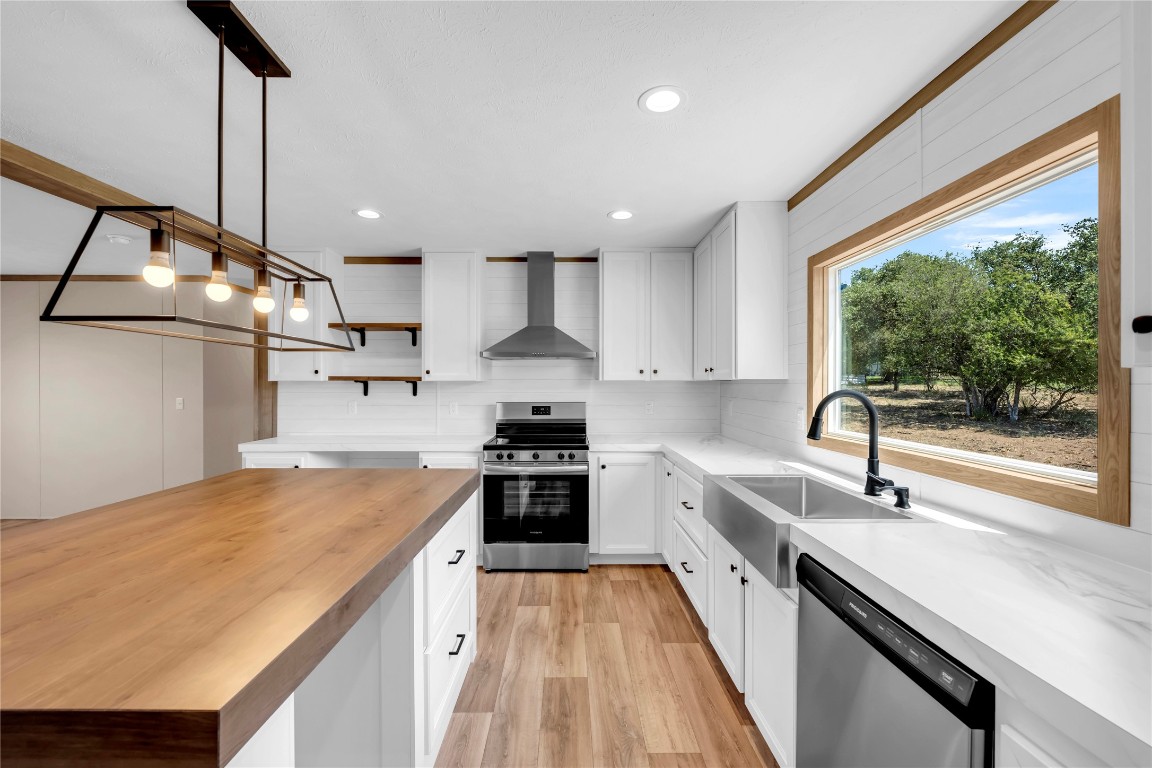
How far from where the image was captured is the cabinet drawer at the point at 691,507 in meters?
2.48

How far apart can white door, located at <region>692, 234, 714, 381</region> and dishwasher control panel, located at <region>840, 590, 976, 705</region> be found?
2.30 metres

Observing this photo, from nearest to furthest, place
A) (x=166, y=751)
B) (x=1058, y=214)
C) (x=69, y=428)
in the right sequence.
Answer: (x=166, y=751) < (x=1058, y=214) < (x=69, y=428)

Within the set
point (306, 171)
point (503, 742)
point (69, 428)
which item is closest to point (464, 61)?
point (306, 171)

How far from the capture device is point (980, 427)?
160 centimetres

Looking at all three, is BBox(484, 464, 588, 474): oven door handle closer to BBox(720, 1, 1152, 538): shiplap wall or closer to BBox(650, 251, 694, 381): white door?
BBox(650, 251, 694, 381): white door

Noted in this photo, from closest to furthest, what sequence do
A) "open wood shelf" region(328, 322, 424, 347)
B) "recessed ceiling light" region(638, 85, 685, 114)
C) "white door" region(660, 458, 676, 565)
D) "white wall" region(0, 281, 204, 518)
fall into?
"recessed ceiling light" region(638, 85, 685, 114) < "white door" region(660, 458, 676, 565) < "open wood shelf" region(328, 322, 424, 347) < "white wall" region(0, 281, 204, 518)

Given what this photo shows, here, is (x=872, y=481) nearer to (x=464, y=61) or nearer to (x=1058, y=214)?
(x=1058, y=214)

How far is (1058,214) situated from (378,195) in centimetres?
286

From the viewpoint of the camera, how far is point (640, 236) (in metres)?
3.46

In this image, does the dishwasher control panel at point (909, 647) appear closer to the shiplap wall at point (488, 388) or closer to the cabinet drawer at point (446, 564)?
the cabinet drawer at point (446, 564)

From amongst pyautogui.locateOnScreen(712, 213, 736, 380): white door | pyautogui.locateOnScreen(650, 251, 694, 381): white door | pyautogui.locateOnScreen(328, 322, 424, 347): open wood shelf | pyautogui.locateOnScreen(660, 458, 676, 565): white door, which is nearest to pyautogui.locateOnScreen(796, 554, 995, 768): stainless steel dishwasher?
pyautogui.locateOnScreen(712, 213, 736, 380): white door

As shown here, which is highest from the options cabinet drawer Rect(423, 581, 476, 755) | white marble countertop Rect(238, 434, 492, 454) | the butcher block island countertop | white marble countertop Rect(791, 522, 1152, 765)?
the butcher block island countertop

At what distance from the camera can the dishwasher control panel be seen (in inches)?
31.0

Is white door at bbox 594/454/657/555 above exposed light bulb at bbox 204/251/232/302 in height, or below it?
below
